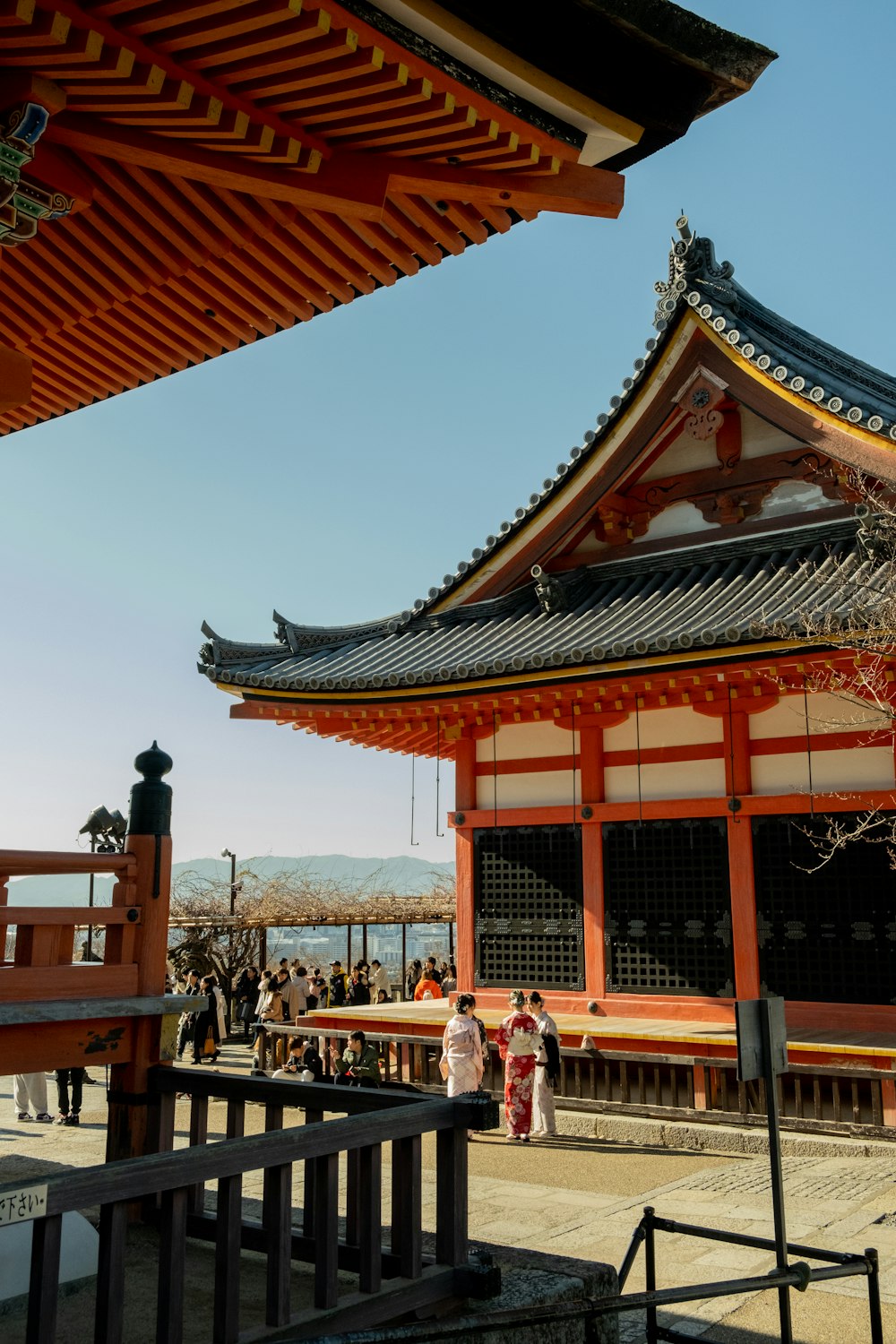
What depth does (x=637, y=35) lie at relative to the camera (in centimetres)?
361

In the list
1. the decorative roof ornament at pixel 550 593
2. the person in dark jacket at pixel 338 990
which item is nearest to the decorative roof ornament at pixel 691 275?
the decorative roof ornament at pixel 550 593

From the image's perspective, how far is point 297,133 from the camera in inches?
152

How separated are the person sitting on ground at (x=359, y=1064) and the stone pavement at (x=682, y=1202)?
36.1 inches

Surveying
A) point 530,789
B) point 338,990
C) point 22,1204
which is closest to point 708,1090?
point 530,789

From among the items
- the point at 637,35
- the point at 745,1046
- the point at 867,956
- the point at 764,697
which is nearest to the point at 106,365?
the point at 637,35

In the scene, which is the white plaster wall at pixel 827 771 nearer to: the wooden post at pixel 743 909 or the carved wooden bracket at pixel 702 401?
the wooden post at pixel 743 909

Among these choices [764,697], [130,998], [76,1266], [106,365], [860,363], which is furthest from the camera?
[860,363]

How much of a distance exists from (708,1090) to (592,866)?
2.86 metres

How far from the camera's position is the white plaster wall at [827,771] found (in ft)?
36.8

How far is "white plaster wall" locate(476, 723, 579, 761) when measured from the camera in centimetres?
1342

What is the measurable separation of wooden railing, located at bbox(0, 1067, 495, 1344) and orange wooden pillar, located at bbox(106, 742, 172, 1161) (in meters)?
0.21

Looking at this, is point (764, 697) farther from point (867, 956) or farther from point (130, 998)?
point (130, 998)

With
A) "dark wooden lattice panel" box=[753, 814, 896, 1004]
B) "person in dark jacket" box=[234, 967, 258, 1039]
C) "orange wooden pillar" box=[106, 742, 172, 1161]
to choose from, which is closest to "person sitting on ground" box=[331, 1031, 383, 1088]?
"dark wooden lattice panel" box=[753, 814, 896, 1004]

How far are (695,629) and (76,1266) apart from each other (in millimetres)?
8338
